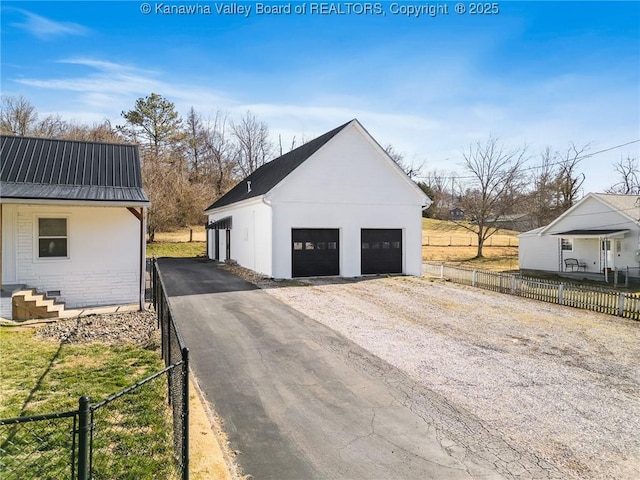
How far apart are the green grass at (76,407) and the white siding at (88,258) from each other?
406cm

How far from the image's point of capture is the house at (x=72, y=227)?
36.8 feet

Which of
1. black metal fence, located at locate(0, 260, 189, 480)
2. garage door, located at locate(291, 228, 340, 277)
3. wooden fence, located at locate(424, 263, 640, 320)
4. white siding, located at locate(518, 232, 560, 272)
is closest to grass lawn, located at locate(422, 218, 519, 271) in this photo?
white siding, located at locate(518, 232, 560, 272)

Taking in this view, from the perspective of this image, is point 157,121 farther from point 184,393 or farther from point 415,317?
point 184,393

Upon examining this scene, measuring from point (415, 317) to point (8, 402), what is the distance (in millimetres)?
9352

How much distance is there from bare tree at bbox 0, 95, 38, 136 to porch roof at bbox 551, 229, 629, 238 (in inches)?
1765

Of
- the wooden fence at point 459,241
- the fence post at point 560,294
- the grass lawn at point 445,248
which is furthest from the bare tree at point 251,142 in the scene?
the fence post at point 560,294

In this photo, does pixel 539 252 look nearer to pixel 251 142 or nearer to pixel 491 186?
pixel 491 186

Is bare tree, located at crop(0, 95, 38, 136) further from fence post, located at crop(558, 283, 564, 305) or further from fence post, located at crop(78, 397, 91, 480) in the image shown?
fence post, located at crop(558, 283, 564, 305)

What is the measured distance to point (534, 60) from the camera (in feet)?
51.5

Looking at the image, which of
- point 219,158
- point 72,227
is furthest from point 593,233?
point 219,158

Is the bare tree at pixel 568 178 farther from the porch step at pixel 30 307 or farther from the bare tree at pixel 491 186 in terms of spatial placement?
A: the porch step at pixel 30 307

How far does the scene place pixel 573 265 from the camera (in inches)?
1110

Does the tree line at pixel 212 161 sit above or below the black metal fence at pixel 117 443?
above

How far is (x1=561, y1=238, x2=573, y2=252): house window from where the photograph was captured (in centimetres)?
2921
